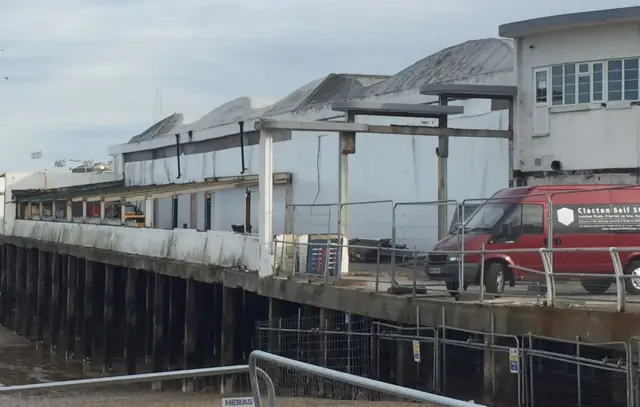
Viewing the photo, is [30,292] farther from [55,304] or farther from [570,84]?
[570,84]

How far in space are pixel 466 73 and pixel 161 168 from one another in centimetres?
2272

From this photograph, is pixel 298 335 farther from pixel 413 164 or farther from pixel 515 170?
pixel 413 164

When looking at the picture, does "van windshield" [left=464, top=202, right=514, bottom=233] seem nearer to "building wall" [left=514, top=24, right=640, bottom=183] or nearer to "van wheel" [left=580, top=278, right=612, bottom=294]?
"van wheel" [left=580, top=278, right=612, bottom=294]

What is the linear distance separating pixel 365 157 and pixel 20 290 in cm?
1734

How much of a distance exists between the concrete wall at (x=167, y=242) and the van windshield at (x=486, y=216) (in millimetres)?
5525

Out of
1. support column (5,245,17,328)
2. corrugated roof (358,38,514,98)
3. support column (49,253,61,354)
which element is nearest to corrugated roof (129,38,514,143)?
corrugated roof (358,38,514,98)

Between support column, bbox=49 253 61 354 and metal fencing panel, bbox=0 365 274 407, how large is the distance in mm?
26384

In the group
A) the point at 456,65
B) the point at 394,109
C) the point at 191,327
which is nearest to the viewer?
the point at 394,109

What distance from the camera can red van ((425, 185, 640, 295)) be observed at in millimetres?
Answer: 15891

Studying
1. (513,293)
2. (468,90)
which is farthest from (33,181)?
(513,293)

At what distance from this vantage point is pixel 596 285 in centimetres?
1608

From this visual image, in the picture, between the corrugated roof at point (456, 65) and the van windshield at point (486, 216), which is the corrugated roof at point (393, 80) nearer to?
the corrugated roof at point (456, 65)

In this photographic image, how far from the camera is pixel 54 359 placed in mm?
32750

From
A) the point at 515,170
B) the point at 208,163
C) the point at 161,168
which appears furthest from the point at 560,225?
the point at 161,168
